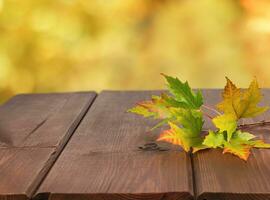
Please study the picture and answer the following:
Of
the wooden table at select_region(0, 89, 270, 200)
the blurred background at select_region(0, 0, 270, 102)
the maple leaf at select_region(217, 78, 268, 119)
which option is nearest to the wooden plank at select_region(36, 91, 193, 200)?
the wooden table at select_region(0, 89, 270, 200)

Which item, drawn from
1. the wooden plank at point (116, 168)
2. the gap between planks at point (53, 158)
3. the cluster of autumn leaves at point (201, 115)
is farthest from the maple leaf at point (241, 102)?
the gap between planks at point (53, 158)

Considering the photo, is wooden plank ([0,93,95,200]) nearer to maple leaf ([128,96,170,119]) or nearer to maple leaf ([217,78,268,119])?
maple leaf ([128,96,170,119])

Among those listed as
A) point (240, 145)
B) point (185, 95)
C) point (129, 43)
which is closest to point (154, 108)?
point (185, 95)

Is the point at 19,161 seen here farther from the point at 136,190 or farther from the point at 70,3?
the point at 70,3

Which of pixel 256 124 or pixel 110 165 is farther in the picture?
pixel 256 124

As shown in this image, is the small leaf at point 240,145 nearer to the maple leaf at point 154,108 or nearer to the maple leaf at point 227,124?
the maple leaf at point 227,124

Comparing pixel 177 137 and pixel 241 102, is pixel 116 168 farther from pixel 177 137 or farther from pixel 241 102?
pixel 241 102
